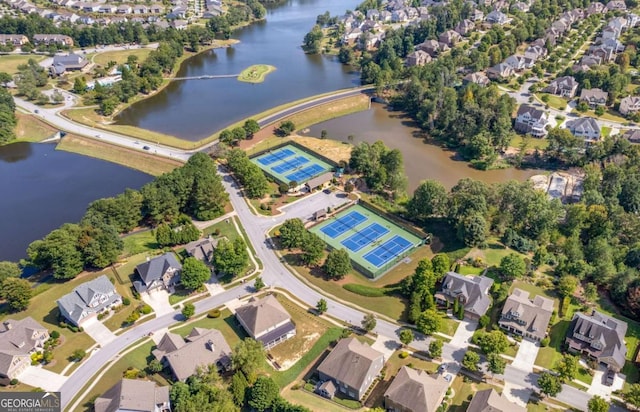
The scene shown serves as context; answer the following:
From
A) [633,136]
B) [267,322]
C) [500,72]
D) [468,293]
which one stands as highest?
[500,72]

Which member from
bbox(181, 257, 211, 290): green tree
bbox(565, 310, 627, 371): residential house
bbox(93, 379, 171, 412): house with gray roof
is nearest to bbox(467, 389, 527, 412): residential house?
bbox(565, 310, 627, 371): residential house

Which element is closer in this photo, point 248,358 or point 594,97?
point 248,358

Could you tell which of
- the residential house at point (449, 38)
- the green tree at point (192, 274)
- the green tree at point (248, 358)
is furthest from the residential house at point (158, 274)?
the residential house at point (449, 38)

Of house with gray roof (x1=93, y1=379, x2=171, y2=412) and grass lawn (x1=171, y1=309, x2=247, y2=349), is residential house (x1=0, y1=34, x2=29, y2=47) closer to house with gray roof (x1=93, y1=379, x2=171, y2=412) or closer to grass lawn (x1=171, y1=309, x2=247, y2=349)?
grass lawn (x1=171, y1=309, x2=247, y2=349)

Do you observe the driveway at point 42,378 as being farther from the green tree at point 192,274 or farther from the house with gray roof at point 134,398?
the green tree at point 192,274

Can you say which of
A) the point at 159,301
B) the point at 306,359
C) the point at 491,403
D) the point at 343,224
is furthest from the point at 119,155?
the point at 491,403

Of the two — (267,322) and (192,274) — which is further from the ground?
(192,274)

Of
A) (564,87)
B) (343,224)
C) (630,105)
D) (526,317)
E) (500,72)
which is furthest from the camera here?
(500,72)

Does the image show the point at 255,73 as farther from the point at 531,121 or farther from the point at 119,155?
the point at 531,121
